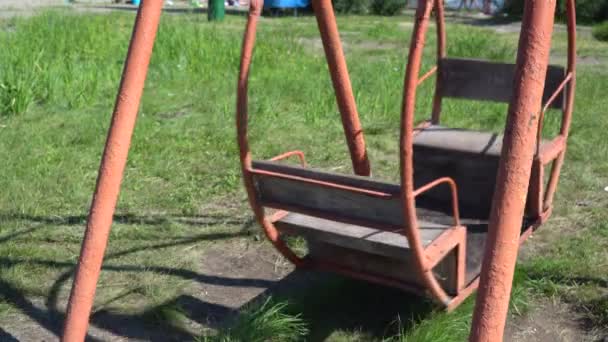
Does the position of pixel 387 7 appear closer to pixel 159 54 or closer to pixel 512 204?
pixel 159 54

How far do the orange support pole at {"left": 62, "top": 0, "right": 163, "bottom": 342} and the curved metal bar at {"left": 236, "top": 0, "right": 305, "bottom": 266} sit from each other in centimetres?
37

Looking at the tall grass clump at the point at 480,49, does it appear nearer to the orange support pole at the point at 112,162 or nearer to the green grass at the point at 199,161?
the green grass at the point at 199,161

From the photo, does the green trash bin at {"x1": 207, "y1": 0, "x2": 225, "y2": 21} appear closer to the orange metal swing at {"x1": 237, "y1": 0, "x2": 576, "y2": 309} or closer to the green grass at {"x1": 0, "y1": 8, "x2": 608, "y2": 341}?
the green grass at {"x1": 0, "y1": 8, "x2": 608, "y2": 341}

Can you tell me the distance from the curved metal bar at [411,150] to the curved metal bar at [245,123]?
624mm

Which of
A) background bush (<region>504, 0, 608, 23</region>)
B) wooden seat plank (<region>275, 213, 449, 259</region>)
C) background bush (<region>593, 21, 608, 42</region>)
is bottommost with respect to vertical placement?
wooden seat plank (<region>275, 213, 449, 259</region>)

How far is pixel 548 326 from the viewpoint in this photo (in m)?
3.48

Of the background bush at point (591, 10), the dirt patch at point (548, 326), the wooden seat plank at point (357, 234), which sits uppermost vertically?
the background bush at point (591, 10)

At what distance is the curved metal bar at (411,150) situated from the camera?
2.45m

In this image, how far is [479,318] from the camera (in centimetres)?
213

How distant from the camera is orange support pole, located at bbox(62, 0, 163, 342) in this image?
284cm

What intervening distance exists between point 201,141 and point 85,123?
39.6 inches

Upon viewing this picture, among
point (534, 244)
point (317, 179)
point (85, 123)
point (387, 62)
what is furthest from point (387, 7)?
point (317, 179)

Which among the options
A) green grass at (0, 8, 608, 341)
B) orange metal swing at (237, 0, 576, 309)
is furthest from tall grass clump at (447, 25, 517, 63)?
orange metal swing at (237, 0, 576, 309)

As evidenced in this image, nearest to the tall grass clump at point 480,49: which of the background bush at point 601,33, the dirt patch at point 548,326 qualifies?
the background bush at point 601,33
